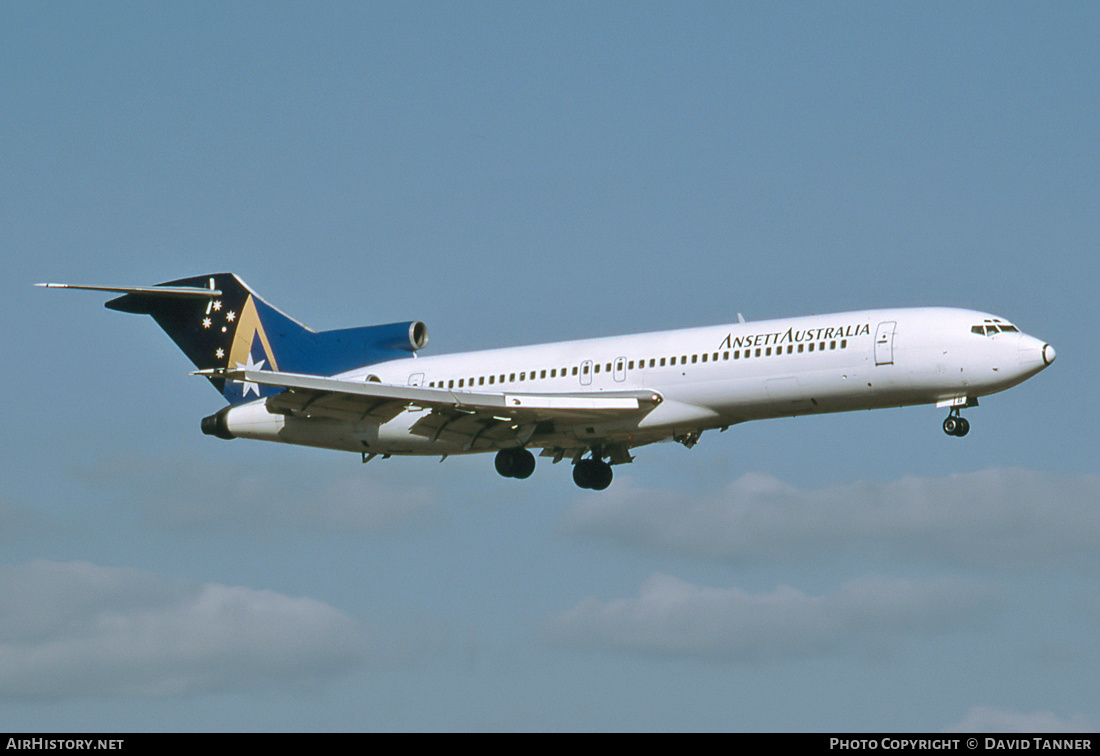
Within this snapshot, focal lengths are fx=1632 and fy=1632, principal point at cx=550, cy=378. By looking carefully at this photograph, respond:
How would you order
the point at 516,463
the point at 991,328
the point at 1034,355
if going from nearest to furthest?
1. the point at 1034,355
2. the point at 991,328
3. the point at 516,463

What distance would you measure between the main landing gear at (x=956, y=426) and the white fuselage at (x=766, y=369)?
46cm

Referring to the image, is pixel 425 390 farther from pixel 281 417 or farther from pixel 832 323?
pixel 832 323

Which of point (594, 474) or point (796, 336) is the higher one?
point (796, 336)

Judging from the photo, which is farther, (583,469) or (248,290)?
(248,290)

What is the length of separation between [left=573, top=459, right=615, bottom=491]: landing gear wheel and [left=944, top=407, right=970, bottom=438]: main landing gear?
32.4 ft

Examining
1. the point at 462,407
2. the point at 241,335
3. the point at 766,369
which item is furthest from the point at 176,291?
the point at 766,369

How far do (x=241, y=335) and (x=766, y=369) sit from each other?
16.9 m

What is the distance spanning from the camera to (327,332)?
45.7 meters

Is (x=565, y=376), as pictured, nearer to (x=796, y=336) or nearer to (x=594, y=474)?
(x=594, y=474)

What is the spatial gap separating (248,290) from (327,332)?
303 centimetres

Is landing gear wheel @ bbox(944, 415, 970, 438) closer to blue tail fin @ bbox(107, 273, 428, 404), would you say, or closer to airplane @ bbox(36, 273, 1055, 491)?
airplane @ bbox(36, 273, 1055, 491)

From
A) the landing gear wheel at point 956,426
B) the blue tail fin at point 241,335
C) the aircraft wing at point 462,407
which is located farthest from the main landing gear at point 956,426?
the blue tail fin at point 241,335

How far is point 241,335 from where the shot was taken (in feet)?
153
